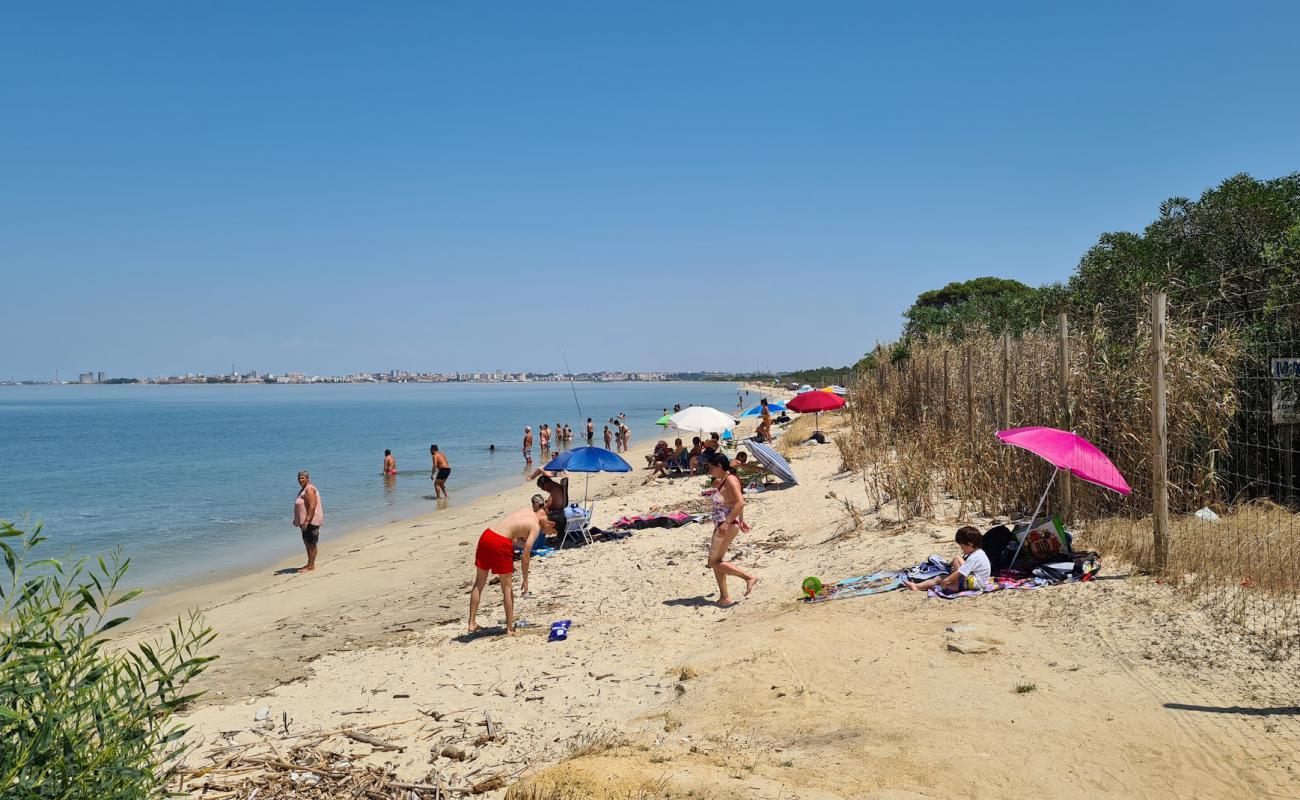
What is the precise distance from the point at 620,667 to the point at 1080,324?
6.92 m

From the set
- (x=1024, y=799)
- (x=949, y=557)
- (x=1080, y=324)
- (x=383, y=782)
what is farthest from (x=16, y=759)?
(x=1080, y=324)

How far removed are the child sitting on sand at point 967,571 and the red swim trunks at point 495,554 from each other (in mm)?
3717

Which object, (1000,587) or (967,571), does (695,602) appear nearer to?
(967,571)

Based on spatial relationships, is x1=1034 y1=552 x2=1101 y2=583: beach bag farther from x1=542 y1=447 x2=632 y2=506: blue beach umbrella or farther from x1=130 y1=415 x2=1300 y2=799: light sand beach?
x1=542 y1=447 x2=632 y2=506: blue beach umbrella

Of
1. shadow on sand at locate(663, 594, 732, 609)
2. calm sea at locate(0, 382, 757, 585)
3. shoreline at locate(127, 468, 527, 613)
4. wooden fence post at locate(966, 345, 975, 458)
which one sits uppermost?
wooden fence post at locate(966, 345, 975, 458)

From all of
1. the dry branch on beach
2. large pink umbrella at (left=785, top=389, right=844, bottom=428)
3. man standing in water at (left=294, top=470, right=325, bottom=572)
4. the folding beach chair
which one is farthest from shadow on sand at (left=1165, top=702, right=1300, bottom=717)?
large pink umbrella at (left=785, top=389, right=844, bottom=428)

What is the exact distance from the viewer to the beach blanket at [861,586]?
7.63 metres

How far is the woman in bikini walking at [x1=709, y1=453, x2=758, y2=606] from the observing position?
27.1 ft

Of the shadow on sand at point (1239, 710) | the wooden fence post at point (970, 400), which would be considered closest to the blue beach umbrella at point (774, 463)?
the wooden fence post at point (970, 400)

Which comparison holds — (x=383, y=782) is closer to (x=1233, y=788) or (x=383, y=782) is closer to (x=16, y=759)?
(x=16, y=759)

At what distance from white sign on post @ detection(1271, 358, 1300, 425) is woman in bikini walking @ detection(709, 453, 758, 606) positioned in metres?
5.47

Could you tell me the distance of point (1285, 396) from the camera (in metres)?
Answer: 8.61

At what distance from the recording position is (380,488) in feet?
88.1

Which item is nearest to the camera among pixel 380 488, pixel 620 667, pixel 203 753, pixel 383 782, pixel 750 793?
pixel 750 793
